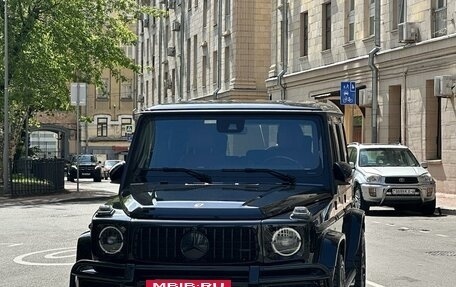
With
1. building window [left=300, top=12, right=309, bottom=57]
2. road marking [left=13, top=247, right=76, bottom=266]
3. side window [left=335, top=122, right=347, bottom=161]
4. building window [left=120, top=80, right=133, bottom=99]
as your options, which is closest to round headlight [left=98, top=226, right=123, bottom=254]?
side window [left=335, top=122, right=347, bottom=161]

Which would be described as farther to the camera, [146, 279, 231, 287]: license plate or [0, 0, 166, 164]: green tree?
[0, 0, 166, 164]: green tree

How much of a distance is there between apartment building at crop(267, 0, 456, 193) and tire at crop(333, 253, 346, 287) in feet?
67.4

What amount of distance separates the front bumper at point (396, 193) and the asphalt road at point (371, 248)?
383 mm

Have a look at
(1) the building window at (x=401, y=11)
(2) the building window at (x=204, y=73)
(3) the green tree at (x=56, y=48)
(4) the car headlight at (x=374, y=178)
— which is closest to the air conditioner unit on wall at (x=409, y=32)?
(1) the building window at (x=401, y=11)

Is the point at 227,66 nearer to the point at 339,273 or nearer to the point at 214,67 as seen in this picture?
the point at 214,67

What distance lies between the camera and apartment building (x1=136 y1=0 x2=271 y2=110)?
151ft

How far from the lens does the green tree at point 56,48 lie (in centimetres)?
3073

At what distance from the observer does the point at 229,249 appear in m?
5.92

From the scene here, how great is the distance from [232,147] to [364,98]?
25.0m

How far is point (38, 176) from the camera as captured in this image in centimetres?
3052

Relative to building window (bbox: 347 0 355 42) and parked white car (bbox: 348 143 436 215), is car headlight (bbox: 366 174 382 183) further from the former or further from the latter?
building window (bbox: 347 0 355 42)

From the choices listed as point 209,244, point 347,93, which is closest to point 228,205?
point 209,244

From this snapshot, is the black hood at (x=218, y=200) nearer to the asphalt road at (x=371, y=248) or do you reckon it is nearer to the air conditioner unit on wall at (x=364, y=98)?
the asphalt road at (x=371, y=248)

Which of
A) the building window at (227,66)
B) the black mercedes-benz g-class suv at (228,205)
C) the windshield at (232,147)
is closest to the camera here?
the black mercedes-benz g-class suv at (228,205)
